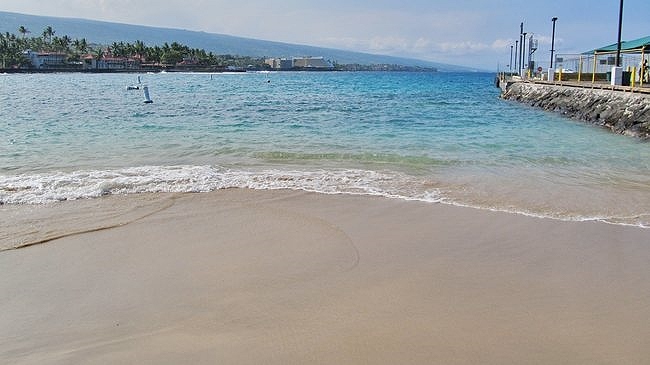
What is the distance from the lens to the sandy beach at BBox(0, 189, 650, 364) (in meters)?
3.44

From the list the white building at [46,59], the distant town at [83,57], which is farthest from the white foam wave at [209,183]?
the white building at [46,59]

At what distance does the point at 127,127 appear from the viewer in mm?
17250

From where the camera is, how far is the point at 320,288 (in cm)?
438

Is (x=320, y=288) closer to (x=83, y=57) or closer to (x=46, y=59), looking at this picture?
(x=46, y=59)

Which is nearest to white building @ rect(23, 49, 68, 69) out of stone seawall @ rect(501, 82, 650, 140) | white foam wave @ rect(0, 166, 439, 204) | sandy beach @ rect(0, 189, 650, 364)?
stone seawall @ rect(501, 82, 650, 140)

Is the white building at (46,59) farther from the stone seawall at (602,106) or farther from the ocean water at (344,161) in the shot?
the stone seawall at (602,106)

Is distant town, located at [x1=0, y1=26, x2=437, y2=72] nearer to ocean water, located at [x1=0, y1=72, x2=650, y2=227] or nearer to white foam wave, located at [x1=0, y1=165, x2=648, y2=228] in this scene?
ocean water, located at [x1=0, y1=72, x2=650, y2=227]

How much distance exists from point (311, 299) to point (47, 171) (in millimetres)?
7449

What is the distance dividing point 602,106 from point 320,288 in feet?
66.8

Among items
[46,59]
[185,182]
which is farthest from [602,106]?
[46,59]

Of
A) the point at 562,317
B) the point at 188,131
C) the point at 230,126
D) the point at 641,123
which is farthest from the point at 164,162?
the point at 641,123

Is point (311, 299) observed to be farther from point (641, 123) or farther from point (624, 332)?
point (641, 123)

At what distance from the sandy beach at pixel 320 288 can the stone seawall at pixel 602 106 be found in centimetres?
1285

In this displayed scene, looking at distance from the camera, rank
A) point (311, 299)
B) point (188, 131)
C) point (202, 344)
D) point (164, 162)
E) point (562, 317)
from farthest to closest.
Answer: point (188, 131) < point (164, 162) < point (311, 299) < point (562, 317) < point (202, 344)
